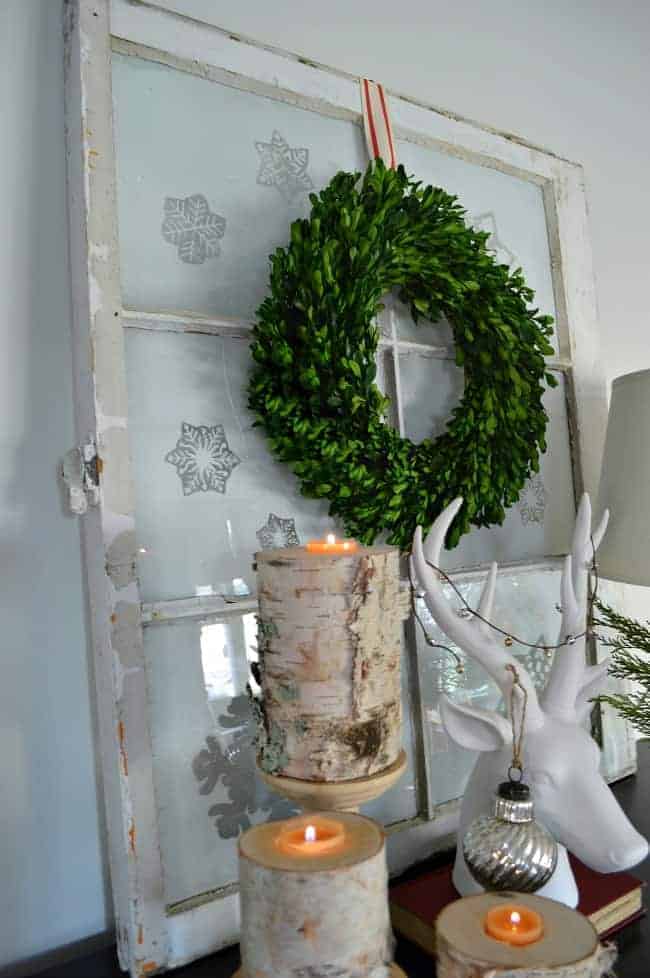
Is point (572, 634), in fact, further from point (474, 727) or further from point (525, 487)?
point (525, 487)

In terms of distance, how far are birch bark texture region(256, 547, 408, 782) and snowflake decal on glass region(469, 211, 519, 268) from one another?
0.70m

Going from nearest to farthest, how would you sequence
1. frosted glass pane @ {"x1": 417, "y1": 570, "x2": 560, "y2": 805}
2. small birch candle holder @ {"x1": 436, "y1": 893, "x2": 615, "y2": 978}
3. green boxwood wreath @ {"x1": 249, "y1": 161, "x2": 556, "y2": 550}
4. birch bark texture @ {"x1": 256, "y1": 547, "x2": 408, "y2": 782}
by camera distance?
small birch candle holder @ {"x1": 436, "y1": 893, "x2": 615, "y2": 978}, birch bark texture @ {"x1": 256, "y1": 547, "x2": 408, "y2": 782}, green boxwood wreath @ {"x1": 249, "y1": 161, "x2": 556, "y2": 550}, frosted glass pane @ {"x1": 417, "y1": 570, "x2": 560, "y2": 805}

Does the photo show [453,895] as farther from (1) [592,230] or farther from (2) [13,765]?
(1) [592,230]

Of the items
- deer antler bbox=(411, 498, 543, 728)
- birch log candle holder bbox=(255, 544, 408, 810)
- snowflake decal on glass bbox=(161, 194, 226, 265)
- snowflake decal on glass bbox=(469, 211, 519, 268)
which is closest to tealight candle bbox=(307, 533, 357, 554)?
birch log candle holder bbox=(255, 544, 408, 810)

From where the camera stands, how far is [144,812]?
75cm

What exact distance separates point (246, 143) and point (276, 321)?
0.25m

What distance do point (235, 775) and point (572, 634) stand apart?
41 centimetres

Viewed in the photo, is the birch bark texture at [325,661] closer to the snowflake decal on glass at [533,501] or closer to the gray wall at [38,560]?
the gray wall at [38,560]

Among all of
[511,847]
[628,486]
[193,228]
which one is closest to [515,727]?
[511,847]

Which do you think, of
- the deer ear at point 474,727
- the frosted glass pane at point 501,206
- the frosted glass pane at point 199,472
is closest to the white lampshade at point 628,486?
the frosted glass pane at point 501,206

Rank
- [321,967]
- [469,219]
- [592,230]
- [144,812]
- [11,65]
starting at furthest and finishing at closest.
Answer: [592,230], [469,219], [11,65], [144,812], [321,967]

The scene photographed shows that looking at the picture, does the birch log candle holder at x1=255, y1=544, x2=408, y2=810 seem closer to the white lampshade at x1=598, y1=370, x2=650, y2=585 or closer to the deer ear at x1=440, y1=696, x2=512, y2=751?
the deer ear at x1=440, y1=696, x2=512, y2=751

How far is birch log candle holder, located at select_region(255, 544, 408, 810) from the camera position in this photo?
2.03ft

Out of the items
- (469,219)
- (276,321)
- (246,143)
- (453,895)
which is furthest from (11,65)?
(453,895)
